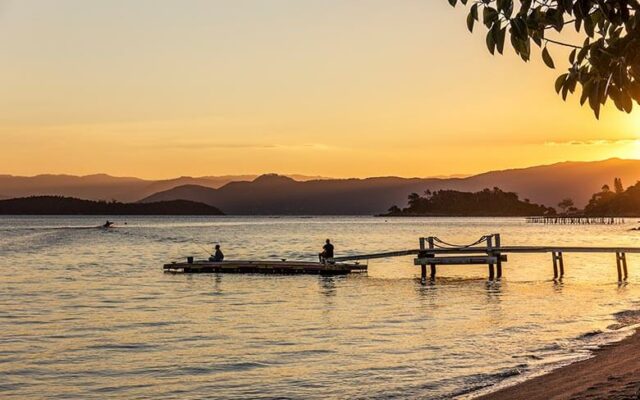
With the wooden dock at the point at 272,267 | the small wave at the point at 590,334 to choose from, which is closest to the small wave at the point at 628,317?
the small wave at the point at 590,334

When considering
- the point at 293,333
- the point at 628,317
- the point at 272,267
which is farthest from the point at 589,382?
the point at 272,267

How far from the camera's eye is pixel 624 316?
88.8ft

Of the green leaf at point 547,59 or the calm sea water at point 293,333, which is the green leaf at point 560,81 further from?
the calm sea water at point 293,333

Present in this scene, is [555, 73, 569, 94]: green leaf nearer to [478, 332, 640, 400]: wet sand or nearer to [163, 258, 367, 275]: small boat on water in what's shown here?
[478, 332, 640, 400]: wet sand

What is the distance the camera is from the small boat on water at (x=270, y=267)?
4600 cm

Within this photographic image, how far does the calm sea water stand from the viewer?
17.0 m

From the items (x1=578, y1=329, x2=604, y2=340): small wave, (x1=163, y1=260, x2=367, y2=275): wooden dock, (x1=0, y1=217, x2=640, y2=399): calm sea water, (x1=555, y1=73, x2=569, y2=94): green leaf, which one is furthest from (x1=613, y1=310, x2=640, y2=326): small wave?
(x1=555, y1=73, x2=569, y2=94): green leaf

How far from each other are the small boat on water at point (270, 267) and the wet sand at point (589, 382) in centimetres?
2831

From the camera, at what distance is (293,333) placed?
80.1 feet

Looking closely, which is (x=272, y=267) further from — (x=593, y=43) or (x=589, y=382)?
(x=593, y=43)

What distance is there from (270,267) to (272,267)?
0.15m

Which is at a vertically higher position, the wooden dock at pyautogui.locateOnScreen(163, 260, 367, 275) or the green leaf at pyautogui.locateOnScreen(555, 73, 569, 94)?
the green leaf at pyautogui.locateOnScreen(555, 73, 569, 94)

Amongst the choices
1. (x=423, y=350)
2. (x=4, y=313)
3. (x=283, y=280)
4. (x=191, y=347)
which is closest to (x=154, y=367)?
(x=191, y=347)

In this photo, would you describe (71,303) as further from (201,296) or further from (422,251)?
(422,251)
